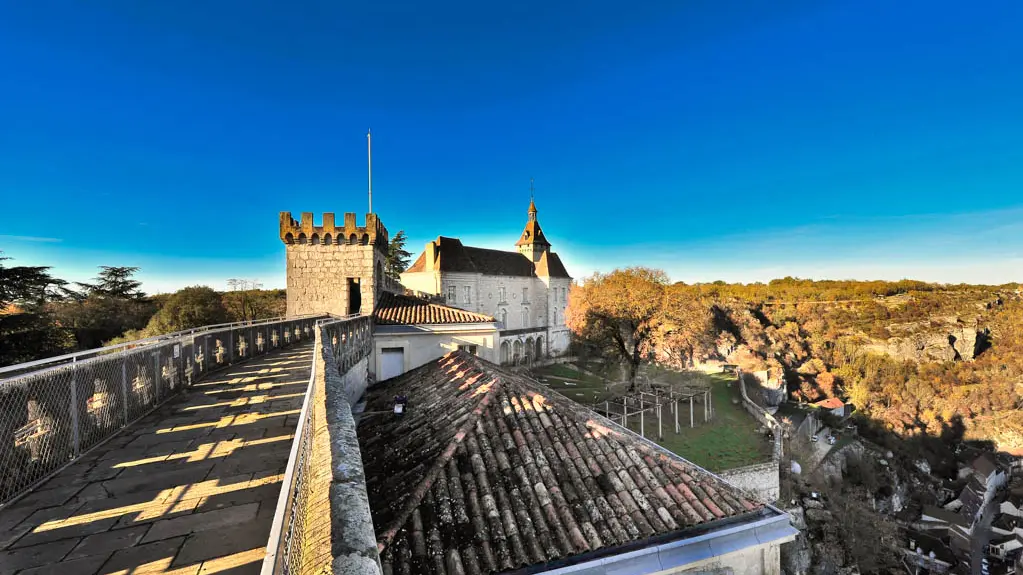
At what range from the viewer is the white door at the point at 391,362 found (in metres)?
15.7

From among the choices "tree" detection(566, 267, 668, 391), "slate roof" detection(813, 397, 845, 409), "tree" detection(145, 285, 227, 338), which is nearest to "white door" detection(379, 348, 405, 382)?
"tree" detection(566, 267, 668, 391)

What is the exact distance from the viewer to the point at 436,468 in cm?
547

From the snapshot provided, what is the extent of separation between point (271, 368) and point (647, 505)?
8992mm

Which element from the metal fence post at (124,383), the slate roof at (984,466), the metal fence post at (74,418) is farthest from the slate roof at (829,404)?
the metal fence post at (74,418)

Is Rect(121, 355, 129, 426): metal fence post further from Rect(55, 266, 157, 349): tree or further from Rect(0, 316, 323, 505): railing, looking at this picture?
Rect(55, 266, 157, 349): tree

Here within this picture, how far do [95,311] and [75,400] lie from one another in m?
43.8

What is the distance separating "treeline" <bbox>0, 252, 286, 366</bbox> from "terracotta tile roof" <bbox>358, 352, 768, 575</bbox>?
22.5 metres

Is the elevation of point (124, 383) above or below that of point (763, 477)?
above

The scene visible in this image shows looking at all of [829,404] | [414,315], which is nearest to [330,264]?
[414,315]

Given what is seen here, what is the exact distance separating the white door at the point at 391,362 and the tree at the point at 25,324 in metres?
16.0

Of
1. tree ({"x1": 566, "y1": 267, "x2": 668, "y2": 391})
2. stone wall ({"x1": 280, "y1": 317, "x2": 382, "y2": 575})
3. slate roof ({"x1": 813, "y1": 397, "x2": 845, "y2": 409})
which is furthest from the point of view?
slate roof ({"x1": 813, "y1": 397, "x2": 845, "y2": 409})

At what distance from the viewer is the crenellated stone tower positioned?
16.9 metres

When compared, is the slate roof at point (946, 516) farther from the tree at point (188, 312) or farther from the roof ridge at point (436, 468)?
the tree at point (188, 312)

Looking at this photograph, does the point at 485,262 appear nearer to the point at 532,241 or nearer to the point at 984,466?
the point at 532,241
